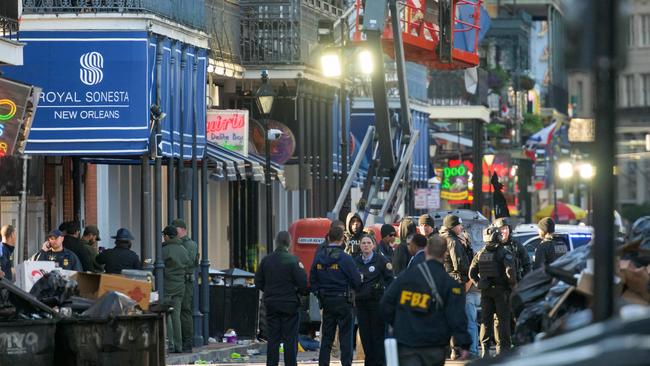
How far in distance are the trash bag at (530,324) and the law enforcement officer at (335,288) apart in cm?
652

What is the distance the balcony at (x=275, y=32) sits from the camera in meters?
37.7

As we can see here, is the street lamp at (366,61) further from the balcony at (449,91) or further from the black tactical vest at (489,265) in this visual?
the balcony at (449,91)

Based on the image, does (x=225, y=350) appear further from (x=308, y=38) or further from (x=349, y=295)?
(x=308, y=38)

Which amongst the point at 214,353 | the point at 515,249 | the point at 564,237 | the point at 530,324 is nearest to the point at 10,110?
the point at 214,353

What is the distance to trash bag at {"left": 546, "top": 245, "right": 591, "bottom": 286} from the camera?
46.8ft

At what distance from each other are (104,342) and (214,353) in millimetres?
8558

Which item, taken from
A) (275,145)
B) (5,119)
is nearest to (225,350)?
(5,119)

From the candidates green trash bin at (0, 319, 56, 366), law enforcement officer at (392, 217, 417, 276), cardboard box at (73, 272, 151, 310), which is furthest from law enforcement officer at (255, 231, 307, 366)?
green trash bin at (0, 319, 56, 366)

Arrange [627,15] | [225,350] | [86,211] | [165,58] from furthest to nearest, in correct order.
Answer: [86,211]
[165,58]
[225,350]
[627,15]

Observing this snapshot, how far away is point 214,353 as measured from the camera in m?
26.6

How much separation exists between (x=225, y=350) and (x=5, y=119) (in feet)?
15.1

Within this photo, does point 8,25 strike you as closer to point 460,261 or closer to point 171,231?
point 171,231

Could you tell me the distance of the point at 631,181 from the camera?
50.5ft

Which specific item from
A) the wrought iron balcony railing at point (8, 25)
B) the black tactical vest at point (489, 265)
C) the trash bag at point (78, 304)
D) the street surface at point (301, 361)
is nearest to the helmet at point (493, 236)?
the black tactical vest at point (489, 265)
